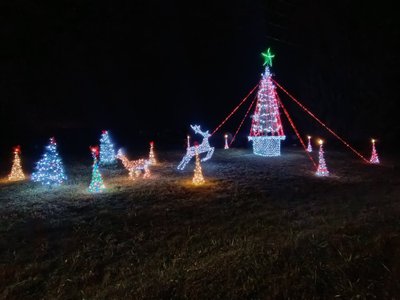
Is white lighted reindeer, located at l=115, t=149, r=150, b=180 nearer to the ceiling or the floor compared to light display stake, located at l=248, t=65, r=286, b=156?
nearer to the floor

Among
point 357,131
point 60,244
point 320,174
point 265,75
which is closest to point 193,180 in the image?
point 320,174

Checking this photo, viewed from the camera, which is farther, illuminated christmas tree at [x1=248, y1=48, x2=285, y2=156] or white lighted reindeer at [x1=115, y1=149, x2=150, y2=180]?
illuminated christmas tree at [x1=248, y1=48, x2=285, y2=156]

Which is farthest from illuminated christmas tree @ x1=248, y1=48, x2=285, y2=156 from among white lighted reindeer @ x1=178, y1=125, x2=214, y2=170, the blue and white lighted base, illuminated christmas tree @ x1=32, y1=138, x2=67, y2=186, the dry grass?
illuminated christmas tree @ x1=32, y1=138, x2=67, y2=186

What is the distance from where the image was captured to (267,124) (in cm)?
1686

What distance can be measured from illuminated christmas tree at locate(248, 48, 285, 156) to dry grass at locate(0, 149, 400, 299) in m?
5.71

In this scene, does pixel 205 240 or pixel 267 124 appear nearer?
pixel 205 240

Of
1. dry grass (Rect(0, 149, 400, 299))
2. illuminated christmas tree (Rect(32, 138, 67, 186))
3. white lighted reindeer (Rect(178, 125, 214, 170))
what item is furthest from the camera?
white lighted reindeer (Rect(178, 125, 214, 170))

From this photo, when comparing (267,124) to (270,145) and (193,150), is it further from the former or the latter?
(193,150)

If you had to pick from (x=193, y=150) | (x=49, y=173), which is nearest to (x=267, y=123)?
(x=193, y=150)

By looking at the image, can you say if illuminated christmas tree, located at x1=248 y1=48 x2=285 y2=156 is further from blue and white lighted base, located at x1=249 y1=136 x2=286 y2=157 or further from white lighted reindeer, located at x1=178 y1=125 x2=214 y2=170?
white lighted reindeer, located at x1=178 y1=125 x2=214 y2=170

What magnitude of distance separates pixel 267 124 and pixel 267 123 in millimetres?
54

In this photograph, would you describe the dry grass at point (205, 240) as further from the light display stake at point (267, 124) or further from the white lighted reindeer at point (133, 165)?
the light display stake at point (267, 124)

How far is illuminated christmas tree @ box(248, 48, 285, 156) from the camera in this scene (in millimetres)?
16422

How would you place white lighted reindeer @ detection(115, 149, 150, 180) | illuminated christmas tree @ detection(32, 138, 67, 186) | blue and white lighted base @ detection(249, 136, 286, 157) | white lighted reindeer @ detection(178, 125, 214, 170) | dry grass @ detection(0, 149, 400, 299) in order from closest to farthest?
dry grass @ detection(0, 149, 400, 299)
illuminated christmas tree @ detection(32, 138, 67, 186)
white lighted reindeer @ detection(115, 149, 150, 180)
white lighted reindeer @ detection(178, 125, 214, 170)
blue and white lighted base @ detection(249, 136, 286, 157)
